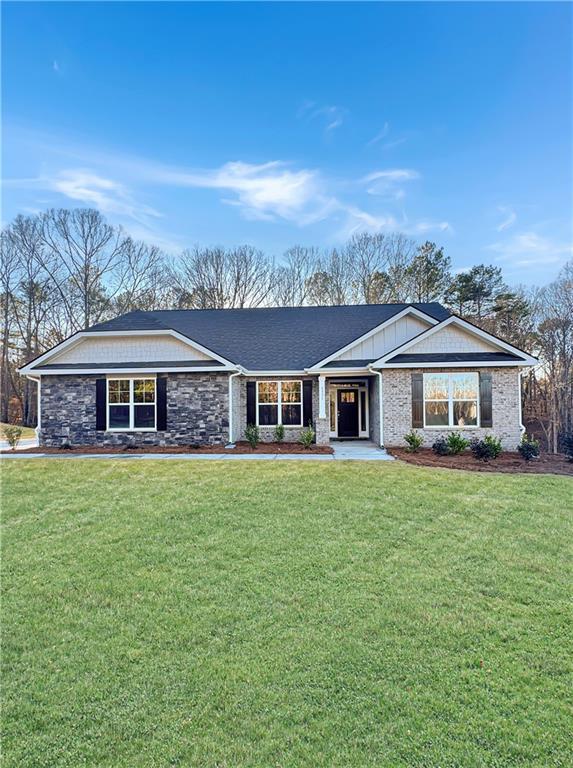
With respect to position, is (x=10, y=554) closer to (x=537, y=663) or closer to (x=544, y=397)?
(x=537, y=663)

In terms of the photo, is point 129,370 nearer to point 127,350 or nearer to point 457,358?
point 127,350

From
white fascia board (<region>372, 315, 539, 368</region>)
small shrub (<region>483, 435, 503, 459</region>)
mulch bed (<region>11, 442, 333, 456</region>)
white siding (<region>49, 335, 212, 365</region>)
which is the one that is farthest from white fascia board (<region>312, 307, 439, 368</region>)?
small shrub (<region>483, 435, 503, 459</region>)

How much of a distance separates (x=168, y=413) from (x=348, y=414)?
23.3ft

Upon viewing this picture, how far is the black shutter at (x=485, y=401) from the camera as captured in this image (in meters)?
12.4

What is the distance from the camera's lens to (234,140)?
50.4ft

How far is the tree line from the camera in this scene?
26.0 meters

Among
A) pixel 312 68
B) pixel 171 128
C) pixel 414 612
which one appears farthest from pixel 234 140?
pixel 414 612

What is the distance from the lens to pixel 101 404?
13766 millimetres

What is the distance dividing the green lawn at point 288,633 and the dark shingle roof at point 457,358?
6.15 meters

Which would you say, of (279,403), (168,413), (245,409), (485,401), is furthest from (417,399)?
Result: (168,413)

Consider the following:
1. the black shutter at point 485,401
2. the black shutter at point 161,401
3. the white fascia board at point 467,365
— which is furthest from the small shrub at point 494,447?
the black shutter at point 161,401

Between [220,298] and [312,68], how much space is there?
689 inches

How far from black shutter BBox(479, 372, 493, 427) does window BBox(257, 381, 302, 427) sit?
6.04 meters

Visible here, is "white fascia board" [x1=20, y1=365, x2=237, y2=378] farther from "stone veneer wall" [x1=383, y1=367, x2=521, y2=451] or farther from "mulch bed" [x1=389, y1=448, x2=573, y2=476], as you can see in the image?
"mulch bed" [x1=389, y1=448, x2=573, y2=476]
